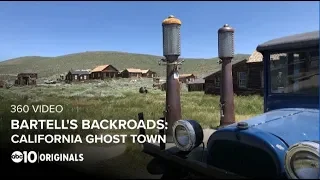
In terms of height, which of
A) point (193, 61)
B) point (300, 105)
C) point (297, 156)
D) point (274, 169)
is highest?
point (193, 61)

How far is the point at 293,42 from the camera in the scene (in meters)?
3.41

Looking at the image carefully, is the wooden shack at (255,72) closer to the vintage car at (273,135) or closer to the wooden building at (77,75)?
the vintage car at (273,135)

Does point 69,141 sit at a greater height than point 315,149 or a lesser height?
lesser

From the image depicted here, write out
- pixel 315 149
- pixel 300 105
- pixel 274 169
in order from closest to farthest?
pixel 315 149 → pixel 274 169 → pixel 300 105

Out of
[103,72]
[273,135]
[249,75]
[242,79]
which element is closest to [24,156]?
[273,135]

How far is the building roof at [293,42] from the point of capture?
3223 mm

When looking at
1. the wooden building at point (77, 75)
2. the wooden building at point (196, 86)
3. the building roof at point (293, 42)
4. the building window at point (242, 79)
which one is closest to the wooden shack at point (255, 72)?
the building window at point (242, 79)

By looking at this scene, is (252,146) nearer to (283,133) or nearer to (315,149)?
(283,133)

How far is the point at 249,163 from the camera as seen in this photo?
296 cm

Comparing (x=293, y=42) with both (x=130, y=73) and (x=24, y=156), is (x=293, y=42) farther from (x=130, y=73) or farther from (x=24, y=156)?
(x=130, y=73)

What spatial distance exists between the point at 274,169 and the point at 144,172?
265 centimetres

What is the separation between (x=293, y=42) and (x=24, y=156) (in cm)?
407

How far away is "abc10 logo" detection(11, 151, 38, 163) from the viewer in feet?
16.1

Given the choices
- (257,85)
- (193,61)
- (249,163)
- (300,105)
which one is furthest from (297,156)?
(193,61)
